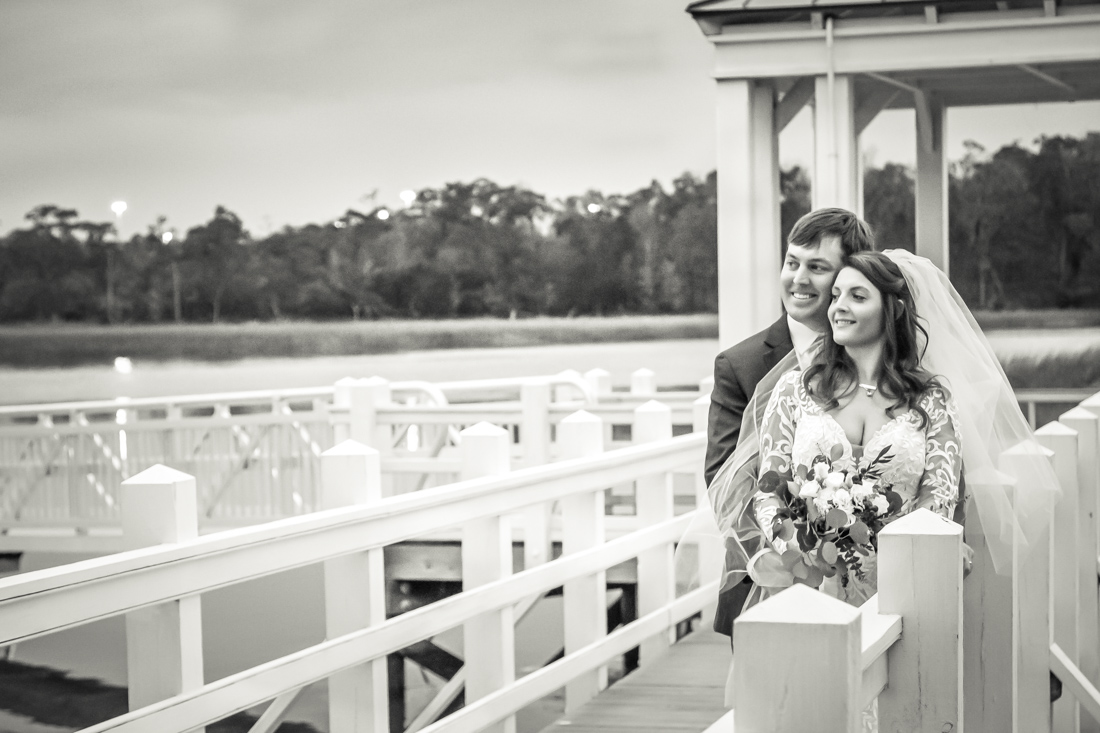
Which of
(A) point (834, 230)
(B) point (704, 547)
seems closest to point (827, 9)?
(B) point (704, 547)

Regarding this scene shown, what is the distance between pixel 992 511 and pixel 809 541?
47 centimetres

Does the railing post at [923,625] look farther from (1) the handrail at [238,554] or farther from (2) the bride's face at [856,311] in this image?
(1) the handrail at [238,554]

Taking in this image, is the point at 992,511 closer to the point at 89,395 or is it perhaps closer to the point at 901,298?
the point at 901,298

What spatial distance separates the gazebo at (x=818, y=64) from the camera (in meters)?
7.11

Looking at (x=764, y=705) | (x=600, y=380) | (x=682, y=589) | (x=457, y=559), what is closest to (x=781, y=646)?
(x=764, y=705)

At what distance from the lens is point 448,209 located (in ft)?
71.5

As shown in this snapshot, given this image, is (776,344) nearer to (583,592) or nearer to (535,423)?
(583,592)

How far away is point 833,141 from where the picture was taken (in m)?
7.25

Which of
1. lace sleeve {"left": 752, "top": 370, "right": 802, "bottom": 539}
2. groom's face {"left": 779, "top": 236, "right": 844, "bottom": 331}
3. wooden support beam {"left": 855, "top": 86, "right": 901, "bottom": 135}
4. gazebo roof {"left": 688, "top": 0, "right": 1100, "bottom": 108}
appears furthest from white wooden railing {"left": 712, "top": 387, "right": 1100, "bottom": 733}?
wooden support beam {"left": 855, "top": 86, "right": 901, "bottom": 135}

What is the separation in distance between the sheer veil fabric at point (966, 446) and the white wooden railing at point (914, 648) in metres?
0.05

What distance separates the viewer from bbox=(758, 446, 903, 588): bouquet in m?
2.87

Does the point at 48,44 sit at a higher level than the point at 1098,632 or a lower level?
higher

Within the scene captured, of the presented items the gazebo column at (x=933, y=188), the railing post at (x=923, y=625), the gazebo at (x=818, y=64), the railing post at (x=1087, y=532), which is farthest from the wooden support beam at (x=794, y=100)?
the railing post at (x=923, y=625)

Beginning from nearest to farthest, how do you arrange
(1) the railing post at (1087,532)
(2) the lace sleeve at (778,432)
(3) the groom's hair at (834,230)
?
(2) the lace sleeve at (778,432), (3) the groom's hair at (834,230), (1) the railing post at (1087,532)
